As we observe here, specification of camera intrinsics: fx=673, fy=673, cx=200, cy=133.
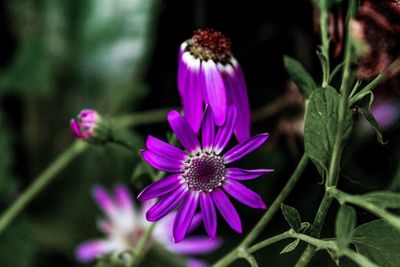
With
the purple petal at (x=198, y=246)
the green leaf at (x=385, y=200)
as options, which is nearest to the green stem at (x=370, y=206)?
the green leaf at (x=385, y=200)

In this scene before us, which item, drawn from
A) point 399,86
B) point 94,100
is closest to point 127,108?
point 94,100

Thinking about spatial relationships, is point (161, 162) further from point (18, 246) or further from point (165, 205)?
point (18, 246)

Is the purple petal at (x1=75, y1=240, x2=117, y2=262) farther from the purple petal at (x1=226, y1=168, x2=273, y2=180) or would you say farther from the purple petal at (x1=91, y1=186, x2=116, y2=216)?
the purple petal at (x1=226, y1=168, x2=273, y2=180)

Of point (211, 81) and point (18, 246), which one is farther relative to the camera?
point (18, 246)

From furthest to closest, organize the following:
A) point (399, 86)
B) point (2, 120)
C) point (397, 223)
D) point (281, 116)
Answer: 1. point (2, 120)
2. point (281, 116)
3. point (399, 86)
4. point (397, 223)

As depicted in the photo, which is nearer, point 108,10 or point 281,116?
point 281,116

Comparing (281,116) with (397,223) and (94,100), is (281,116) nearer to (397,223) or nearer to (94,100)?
(94,100)

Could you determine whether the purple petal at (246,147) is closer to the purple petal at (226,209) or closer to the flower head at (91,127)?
the purple petal at (226,209)

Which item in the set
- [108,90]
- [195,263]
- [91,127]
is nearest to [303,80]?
[91,127]
